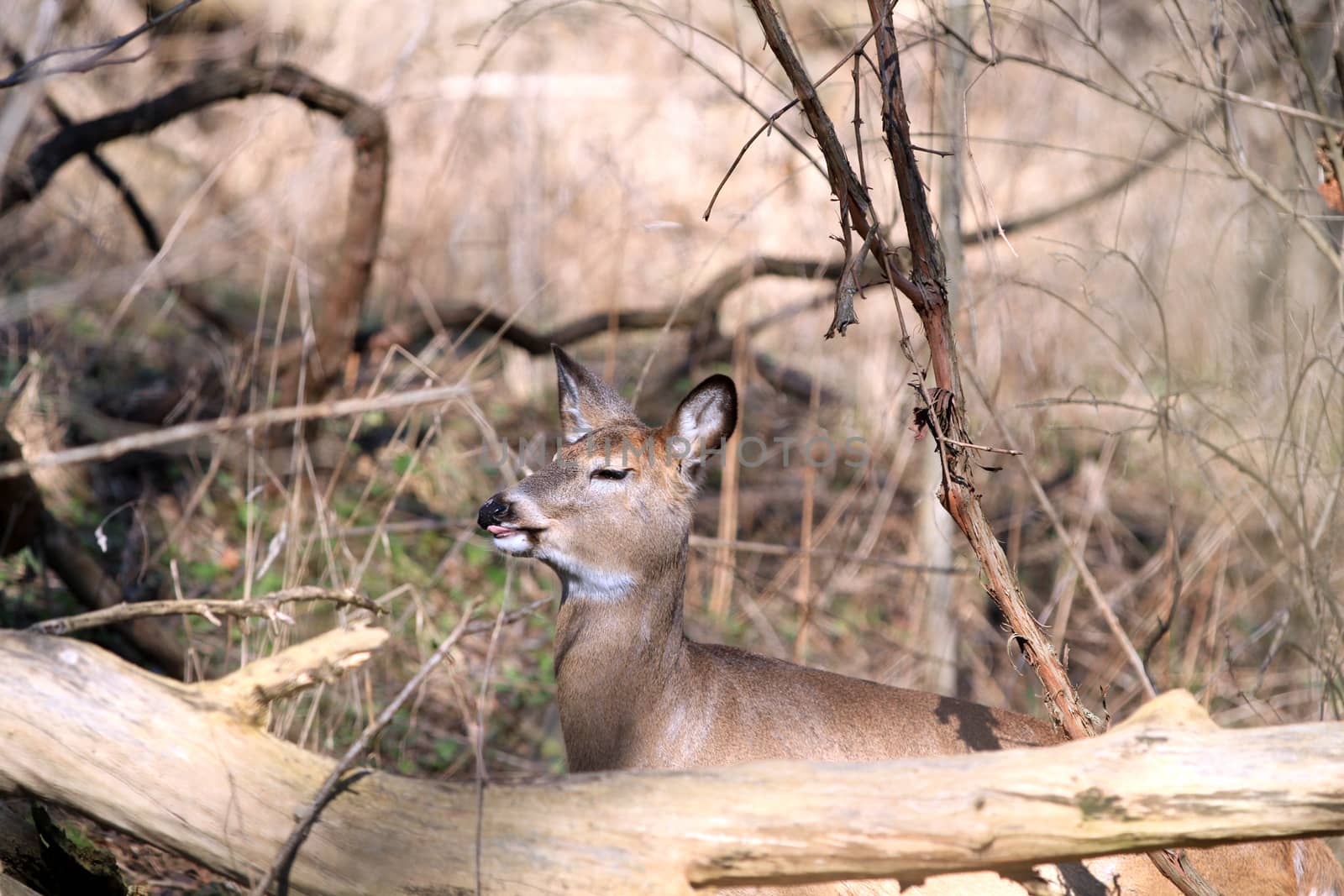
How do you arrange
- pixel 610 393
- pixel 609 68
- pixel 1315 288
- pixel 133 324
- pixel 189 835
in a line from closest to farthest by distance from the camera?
pixel 189 835, pixel 610 393, pixel 1315 288, pixel 133 324, pixel 609 68

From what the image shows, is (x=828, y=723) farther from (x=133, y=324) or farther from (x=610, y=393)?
(x=133, y=324)

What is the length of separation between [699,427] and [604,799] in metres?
1.88

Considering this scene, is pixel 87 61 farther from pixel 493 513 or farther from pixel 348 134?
pixel 348 134

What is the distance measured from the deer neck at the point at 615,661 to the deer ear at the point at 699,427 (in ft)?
1.21

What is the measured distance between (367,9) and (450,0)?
6.45 ft

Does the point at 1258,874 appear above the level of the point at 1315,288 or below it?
below

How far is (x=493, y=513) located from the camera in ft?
12.2

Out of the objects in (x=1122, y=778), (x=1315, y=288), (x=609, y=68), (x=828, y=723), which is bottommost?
(x=828, y=723)

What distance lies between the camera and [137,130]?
548 centimetres

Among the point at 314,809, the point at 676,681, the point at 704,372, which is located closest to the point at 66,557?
the point at 676,681

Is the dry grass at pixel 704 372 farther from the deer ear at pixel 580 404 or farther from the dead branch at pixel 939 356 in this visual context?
the dead branch at pixel 939 356

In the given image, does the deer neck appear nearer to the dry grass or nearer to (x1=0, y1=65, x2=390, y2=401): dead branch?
the dry grass

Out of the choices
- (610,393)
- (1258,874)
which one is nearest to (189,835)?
(610,393)

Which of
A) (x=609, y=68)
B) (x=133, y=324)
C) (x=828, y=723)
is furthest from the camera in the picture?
(x=609, y=68)
